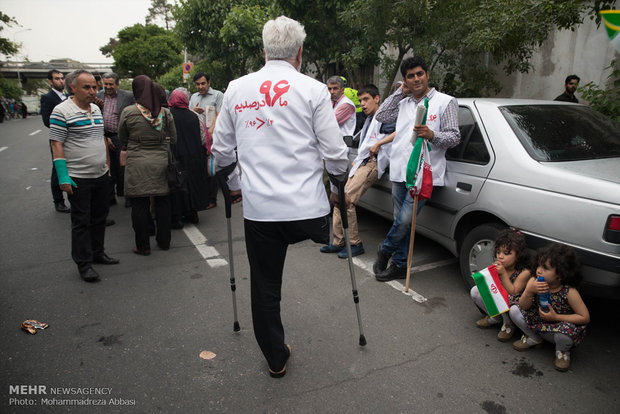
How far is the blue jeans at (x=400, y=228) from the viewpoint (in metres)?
3.90

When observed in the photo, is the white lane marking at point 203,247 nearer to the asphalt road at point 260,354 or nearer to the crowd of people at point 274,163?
the asphalt road at point 260,354

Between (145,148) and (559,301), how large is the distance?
13.5 ft

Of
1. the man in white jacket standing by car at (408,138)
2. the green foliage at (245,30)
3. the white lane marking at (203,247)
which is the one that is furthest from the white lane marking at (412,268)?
the green foliage at (245,30)

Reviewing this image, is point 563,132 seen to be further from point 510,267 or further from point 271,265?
point 271,265

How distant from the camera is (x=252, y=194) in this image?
95.7 inches

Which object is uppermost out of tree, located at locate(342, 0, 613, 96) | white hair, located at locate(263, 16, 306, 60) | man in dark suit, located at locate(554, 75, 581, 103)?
tree, located at locate(342, 0, 613, 96)

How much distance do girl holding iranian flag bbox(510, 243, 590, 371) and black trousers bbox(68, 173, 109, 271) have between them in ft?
12.5

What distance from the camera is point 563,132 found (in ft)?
11.5

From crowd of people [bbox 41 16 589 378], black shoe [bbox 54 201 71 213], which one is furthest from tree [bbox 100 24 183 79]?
crowd of people [bbox 41 16 589 378]

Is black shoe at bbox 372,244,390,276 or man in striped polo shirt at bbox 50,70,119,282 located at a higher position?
man in striped polo shirt at bbox 50,70,119,282

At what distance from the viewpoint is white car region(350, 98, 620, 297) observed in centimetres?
270

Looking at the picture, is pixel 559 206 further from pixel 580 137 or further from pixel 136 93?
pixel 136 93

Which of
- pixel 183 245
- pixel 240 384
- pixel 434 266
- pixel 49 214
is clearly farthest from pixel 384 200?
pixel 49 214

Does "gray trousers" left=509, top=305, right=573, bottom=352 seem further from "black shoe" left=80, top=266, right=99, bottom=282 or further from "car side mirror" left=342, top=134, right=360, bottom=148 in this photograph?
"black shoe" left=80, top=266, right=99, bottom=282
